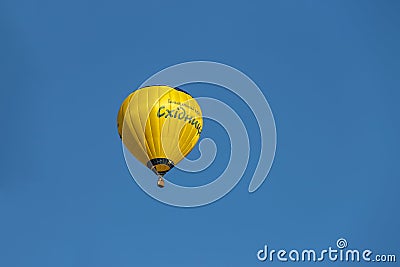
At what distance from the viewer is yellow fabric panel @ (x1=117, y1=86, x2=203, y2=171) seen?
14.3 m

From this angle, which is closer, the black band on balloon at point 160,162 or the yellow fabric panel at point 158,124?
the yellow fabric panel at point 158,124

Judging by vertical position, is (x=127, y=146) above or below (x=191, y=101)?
below

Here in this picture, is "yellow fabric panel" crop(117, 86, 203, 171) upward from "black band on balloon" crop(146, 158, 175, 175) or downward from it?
upward

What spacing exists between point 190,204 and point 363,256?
458 centimetres

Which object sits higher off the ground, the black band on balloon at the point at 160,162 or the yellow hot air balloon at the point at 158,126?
the yellow hot air balloon at the point at 158,126

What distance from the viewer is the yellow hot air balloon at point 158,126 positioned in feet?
46.8

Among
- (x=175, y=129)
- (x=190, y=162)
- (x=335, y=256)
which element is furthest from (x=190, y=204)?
(x=335, y=256)

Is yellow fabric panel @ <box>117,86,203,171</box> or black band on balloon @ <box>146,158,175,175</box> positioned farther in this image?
black band on balloon @ <box>146,158,175,175</box>

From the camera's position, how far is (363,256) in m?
16.0

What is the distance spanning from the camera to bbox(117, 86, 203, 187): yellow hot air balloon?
46.8 feet

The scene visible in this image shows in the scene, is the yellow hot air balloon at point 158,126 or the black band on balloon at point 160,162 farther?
the black band on balloon at point 160,162

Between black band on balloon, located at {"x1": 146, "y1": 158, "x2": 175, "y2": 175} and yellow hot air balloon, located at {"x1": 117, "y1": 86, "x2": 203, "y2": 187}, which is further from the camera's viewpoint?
black band on balloon, located at {"x1": 146, "y1": 158, "x2": 175, "y2": 175}

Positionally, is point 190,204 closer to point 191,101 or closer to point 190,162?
point 190,162

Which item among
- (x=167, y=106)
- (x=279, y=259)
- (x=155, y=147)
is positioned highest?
(x=167, y=106)
